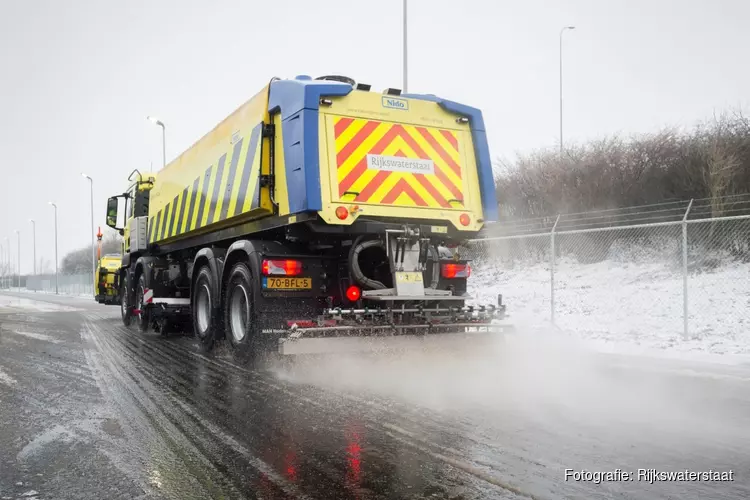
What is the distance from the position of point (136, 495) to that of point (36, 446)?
1388mm

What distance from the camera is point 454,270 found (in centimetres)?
762

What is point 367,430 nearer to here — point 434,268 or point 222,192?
point 434,268

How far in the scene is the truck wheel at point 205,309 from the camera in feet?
27.7

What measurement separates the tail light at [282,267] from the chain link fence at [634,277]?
491cm

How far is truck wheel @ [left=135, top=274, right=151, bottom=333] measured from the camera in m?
12.1

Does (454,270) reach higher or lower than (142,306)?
higher

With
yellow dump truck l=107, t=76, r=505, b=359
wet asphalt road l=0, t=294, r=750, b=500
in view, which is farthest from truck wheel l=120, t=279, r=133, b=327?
yellow dump truck l=107, t=76, r=505, b=359

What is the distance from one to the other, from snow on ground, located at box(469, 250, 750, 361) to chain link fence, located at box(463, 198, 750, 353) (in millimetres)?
20

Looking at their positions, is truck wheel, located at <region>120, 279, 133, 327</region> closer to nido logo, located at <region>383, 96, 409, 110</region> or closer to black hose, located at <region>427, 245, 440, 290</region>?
black hose, located at <region>427, 245, 440, 290</region>

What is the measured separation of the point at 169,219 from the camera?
36.4ft

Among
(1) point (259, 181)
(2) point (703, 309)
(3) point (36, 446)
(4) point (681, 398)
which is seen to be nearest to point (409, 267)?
(1) point (259, 181)

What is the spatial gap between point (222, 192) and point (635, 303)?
8.59 meters

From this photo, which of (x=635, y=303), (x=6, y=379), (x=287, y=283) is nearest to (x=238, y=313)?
(x=287, y=283)

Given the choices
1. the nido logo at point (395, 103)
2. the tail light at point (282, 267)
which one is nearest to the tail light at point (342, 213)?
the tail light at point (282, 267)
